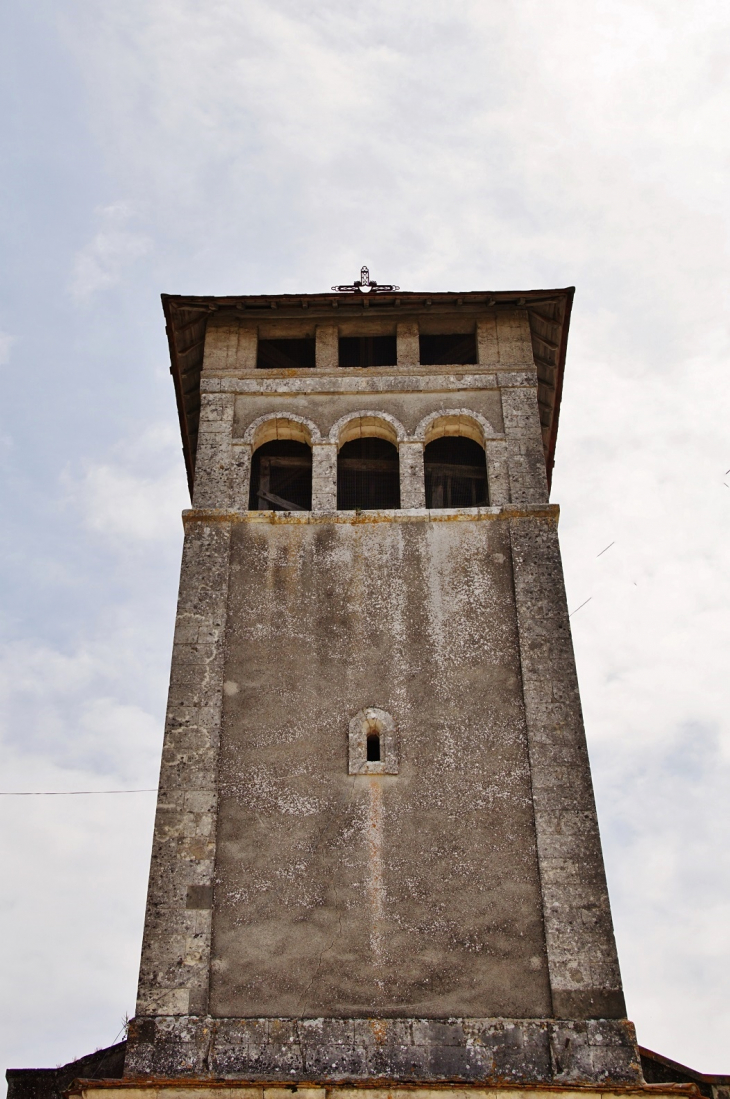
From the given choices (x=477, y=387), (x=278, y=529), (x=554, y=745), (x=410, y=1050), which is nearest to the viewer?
(x=410, y=1050)

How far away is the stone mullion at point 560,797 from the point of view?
10578 mm

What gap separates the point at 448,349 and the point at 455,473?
2349mm

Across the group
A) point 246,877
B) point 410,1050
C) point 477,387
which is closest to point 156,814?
point 246,877

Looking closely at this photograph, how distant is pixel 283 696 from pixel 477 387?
5.33 m

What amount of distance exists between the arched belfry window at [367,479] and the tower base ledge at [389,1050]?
6.84m

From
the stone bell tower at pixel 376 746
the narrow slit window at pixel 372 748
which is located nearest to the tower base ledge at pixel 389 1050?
the stone bell tower at pixel 376 746

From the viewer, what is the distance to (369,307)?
16172 millimetres

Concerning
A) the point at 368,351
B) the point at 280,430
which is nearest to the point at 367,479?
the point at 280,430

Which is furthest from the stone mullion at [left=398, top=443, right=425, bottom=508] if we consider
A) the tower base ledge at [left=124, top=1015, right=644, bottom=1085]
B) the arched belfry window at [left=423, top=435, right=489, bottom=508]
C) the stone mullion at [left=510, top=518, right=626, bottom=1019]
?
the tower base ledge at [left=124, top=1015, right=644, bottom=1085]

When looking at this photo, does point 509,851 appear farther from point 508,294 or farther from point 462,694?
point 508,294

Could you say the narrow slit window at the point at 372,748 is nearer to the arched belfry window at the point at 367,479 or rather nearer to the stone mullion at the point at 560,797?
the stone mullion at the point at 560,797

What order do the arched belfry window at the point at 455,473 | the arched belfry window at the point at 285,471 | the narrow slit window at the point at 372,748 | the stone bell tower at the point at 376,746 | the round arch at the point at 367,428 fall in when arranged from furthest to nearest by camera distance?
the arched belfry window at the point at 285,471 < the arched belfry window at the point at 455,473 < the round arch at the point at 367,428 < the narrow slit window at the point at 372,748 < the stone bell tower at the point at 376,746

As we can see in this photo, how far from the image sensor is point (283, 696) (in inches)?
489

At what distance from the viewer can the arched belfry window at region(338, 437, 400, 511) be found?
1534cm
